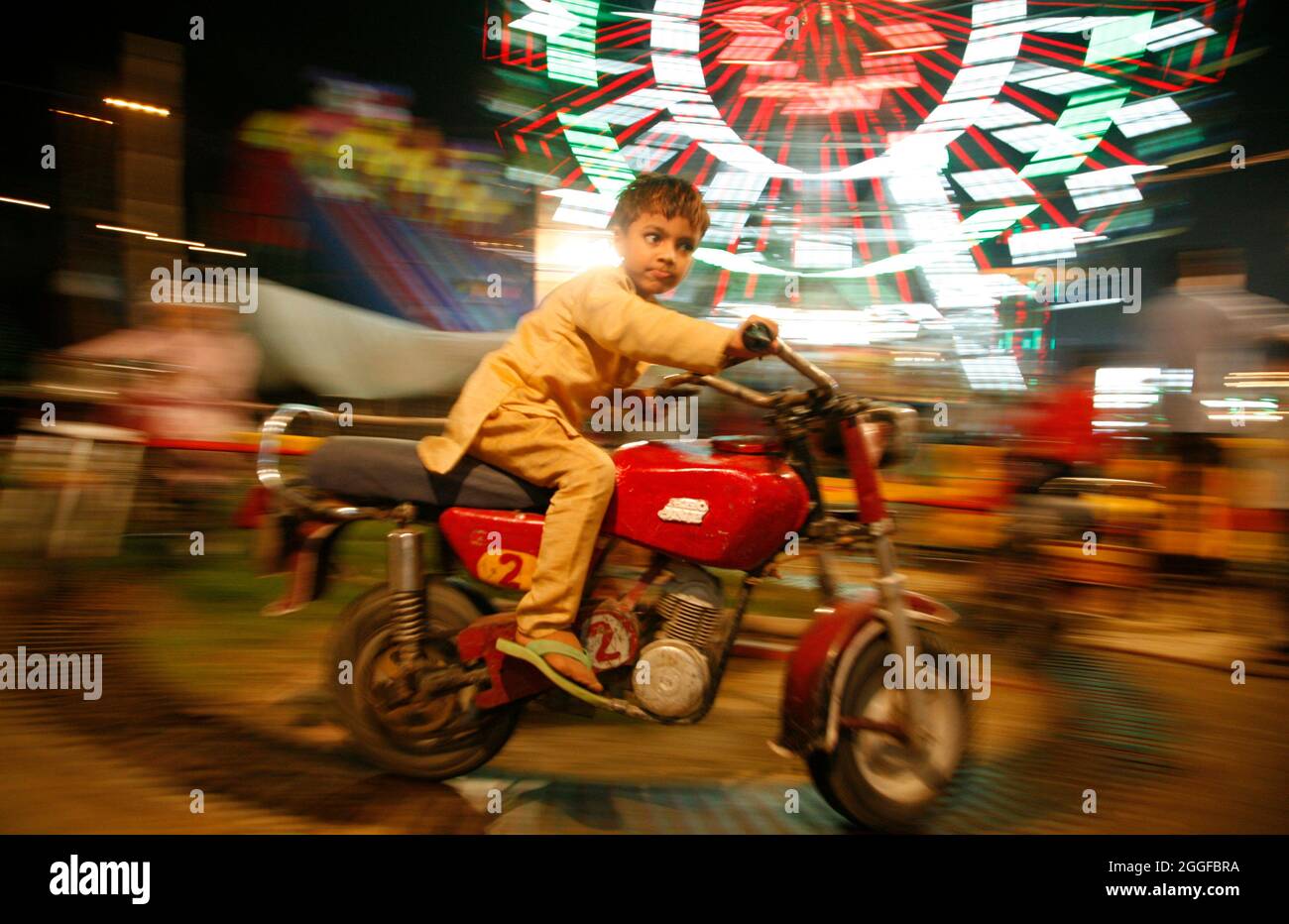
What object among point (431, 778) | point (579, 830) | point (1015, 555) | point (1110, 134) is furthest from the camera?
point (1110, 134)

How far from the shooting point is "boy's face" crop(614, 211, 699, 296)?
2.70 m

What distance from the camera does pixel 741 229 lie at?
6.20m

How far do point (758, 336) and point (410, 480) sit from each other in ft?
4.03

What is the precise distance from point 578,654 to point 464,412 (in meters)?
0.85

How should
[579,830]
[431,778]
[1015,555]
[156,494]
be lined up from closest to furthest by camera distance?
[579,830] → [431,778] → [1015,555] → [156,494]

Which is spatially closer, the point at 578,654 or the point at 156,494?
the point at 578,654

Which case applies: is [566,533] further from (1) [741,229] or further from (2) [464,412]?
(1) [741,229]

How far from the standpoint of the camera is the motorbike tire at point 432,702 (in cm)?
275

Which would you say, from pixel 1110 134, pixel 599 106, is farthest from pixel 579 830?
pixel 1110 134
